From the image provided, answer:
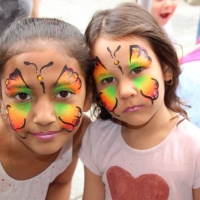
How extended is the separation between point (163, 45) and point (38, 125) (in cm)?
40

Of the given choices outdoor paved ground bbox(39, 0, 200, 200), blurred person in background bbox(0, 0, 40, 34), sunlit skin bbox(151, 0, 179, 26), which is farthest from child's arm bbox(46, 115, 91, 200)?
outdoor paved ground bbox(39, 0, 200, 200)

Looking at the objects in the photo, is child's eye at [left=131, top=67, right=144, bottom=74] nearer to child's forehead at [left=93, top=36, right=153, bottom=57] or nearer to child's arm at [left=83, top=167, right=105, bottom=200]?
child's forehead at [left=93, top=36, right=153, bottom=57]

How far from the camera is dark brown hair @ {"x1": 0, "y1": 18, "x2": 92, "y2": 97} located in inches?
39.0

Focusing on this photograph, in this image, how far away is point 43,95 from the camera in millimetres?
980

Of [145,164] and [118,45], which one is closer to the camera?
[118,45]

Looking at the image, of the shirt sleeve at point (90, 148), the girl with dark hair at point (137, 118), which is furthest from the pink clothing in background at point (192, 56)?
the shirt sleeve at point (90, 148)

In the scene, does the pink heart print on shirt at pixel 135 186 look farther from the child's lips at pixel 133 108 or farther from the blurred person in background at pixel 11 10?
the blurred person in background at pixel 11 10

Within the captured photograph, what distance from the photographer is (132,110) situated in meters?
1.01

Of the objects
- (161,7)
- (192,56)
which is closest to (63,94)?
(192,56)

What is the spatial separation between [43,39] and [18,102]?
176 mm

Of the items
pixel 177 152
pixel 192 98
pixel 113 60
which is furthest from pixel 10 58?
pixel 192 98

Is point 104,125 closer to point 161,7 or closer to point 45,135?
point 45,135

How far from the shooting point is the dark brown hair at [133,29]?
3.31 ft

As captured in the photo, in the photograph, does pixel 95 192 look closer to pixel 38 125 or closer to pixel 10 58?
pixel 38 125
